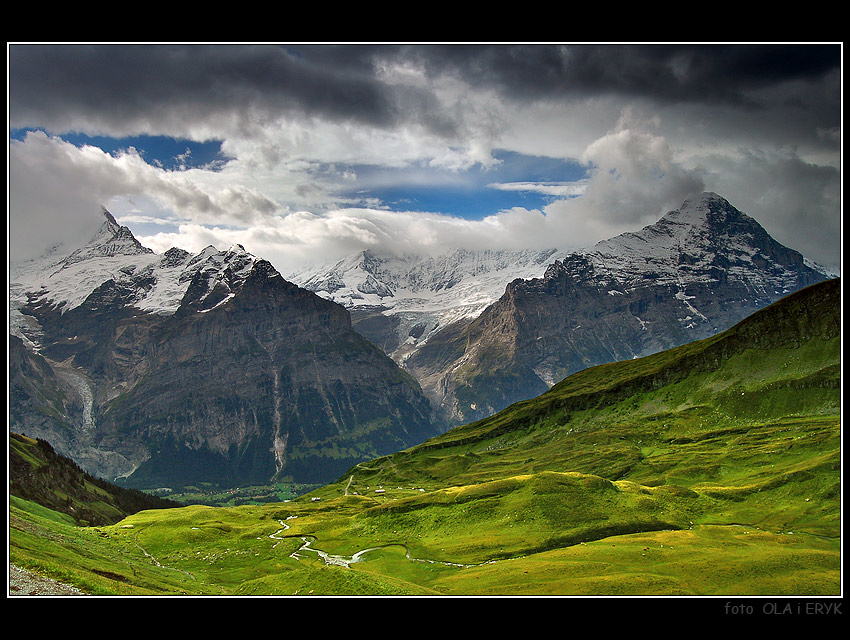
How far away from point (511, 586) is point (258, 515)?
134 metres

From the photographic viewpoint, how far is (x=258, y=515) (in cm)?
19450

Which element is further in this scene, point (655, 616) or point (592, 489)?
point (592, 489)

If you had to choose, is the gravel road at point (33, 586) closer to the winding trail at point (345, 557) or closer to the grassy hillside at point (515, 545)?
the grassy hillside at point (515, 545)

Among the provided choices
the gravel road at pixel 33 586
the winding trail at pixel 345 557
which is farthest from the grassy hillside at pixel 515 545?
the gravel road at pixel 33 586

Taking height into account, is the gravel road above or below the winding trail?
above

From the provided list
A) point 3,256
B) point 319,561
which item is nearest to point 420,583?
point 319,561

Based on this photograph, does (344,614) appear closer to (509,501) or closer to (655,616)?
(655,616)

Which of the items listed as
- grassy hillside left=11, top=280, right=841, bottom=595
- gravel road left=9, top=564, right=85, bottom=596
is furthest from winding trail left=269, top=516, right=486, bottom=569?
gravel road left=9, top=564, right=85, bottom=596

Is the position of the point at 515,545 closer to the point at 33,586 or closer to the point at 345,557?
the point at 345,557

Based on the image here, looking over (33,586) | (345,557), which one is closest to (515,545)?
(345,557)

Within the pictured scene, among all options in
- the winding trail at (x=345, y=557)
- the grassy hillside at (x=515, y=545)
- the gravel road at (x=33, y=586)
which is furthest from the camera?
the winding trail at (x=345, y=557)

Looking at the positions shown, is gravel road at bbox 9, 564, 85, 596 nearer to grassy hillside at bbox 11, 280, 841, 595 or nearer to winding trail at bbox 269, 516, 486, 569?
grassy hillside at bbox 11, 280, 841, 595

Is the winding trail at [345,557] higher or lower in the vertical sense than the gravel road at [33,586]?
lower

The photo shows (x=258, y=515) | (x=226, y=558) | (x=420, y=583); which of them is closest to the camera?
(x=420, y=583)
